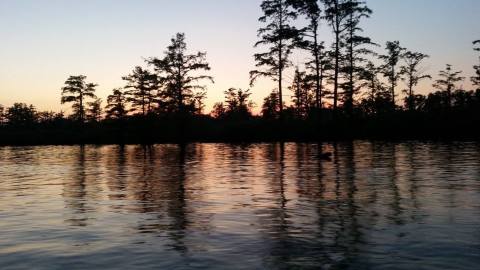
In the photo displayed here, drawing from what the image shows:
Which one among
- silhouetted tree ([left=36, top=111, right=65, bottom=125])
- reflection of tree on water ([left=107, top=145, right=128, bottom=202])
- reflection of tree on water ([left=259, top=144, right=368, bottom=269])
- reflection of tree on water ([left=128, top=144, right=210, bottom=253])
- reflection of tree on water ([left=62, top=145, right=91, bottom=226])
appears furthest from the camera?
silhouetted tree ([left=36, top=111, right=65, bottom=125])

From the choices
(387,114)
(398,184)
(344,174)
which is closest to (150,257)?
(398,184)

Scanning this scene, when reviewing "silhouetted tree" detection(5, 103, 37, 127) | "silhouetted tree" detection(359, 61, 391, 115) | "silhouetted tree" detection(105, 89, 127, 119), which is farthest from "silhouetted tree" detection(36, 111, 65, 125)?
"silhouetted tree" detection(359, 61, 391, 115)

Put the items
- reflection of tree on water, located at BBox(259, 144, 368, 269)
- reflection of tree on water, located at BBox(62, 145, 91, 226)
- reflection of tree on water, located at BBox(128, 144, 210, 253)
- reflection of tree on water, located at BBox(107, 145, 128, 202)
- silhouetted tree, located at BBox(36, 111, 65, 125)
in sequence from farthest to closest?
1. silhouetted tree, located at BBox(36, 111, 65, 125)
2. reflection of tree on water, located at BBox(107, 145, 128, 202)
3. reflection of tree on water, located at BBox(62, 145, 91, 226)
4. reflection of tree on water, located at BBox(128, 144, 210, 253)
5. reflection of tree on water, located at BBox(259, 144, 368, 269)

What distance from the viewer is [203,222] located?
13.8 m

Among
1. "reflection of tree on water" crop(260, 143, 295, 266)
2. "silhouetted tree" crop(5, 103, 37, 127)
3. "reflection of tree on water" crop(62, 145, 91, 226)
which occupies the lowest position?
"reflection of tree on water" crop(260, 143, 295, 266)

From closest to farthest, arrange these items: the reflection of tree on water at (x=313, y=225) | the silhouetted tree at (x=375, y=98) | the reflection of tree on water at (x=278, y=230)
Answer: the reflection of tree on water at (x=313, y=225)
the reflection of tree on water at (x=278, y=230)
the silhouetted tree at (x=375, y=98)

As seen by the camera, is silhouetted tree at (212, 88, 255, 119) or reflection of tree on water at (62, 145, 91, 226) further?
silhouetted tree at (212, 88, 255, 119)

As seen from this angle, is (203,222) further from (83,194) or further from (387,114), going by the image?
(387,114)

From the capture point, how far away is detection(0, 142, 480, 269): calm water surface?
9844mm

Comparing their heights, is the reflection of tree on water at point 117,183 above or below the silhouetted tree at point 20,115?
below

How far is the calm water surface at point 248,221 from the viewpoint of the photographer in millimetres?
9844

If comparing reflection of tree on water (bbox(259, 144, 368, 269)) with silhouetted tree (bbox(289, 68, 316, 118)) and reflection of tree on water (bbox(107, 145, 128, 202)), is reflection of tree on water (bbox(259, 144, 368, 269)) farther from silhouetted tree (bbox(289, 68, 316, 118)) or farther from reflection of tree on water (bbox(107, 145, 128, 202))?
silhouetted tree (bbox(289, 68, 316, 118))

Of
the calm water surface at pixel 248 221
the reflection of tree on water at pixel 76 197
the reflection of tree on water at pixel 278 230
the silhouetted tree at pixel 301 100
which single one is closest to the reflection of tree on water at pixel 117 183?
the calm water surface at pixel 248 221

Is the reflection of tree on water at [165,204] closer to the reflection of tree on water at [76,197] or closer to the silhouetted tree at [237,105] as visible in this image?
the reflection of tree on water at [76,197]
